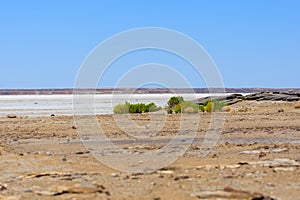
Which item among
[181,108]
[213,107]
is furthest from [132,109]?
[213,107]

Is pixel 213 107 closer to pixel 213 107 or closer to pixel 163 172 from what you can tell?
pixel 213 107

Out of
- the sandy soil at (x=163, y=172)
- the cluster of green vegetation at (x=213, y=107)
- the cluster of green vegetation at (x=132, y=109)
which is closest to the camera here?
the sandy soil at (x=163, y=172)

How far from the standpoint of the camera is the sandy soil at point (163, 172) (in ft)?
31.0

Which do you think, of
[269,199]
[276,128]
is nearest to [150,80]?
[269,199]

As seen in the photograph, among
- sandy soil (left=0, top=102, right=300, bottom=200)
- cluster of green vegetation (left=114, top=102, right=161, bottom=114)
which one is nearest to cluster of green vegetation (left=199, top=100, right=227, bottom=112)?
cluster of green vegetation (left=114, top=102, right=161, bottom=114)

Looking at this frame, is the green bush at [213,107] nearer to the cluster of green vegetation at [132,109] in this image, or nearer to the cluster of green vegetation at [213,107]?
the cluster of green vegetation at [213,107]

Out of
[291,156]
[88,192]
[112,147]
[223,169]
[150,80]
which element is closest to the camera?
[88,192]

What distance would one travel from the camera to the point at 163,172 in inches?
448

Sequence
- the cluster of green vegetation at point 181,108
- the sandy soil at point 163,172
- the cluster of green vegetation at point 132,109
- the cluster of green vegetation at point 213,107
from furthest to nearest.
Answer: the cluster of green vegetation at point 132,109, the cluster of green vegetation at point 213,107, the cluster of green vegetation at point 181,108, the sandy soil at point 163,172

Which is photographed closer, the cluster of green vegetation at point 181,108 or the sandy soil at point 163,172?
the sandy soil at point 163,172

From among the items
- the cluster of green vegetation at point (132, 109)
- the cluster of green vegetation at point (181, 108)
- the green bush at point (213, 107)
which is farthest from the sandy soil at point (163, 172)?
the cluster of green vegetation at point (132, 109)

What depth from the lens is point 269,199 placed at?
28.5ft

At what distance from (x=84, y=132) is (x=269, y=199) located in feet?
48.1

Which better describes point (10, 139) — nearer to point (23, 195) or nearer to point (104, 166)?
point (104, 166)
